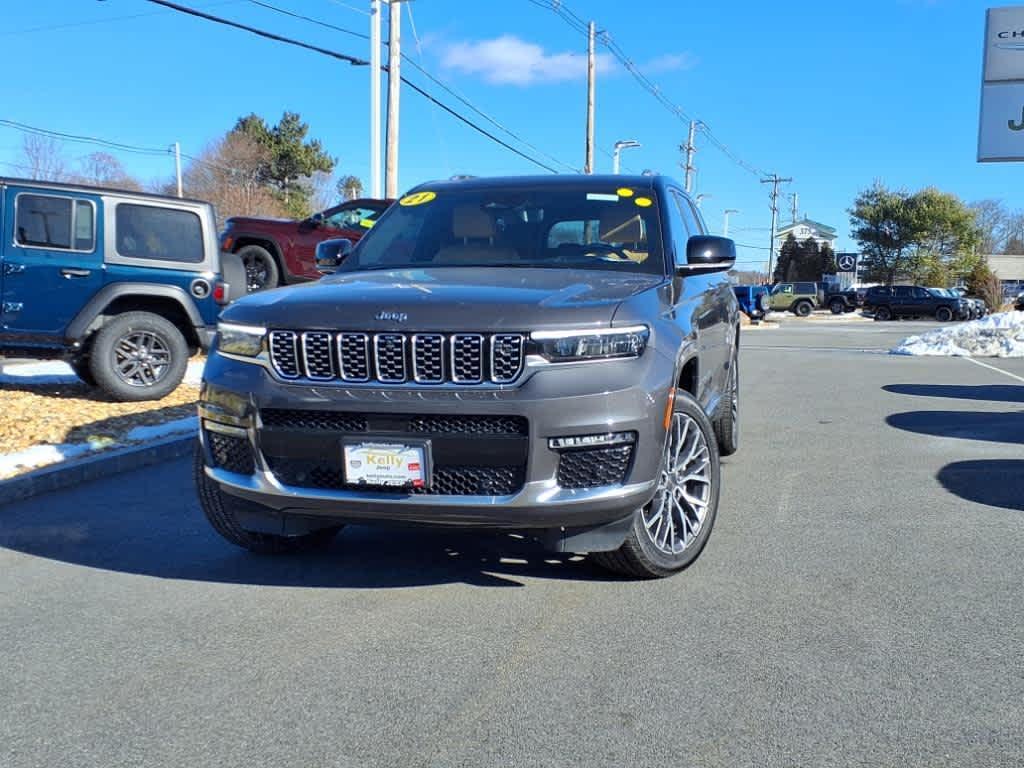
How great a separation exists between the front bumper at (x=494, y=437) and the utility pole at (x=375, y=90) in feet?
58.9

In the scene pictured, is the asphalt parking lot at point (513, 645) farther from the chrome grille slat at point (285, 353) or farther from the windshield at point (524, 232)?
the windshield at point (524, 232)

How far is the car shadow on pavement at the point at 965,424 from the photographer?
808 centimetres

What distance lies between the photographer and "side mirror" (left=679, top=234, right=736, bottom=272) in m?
4.66

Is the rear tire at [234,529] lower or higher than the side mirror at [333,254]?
lower

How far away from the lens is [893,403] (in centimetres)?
1036

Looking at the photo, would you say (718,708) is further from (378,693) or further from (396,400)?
(396,400)

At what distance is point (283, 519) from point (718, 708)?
1904 millimetres

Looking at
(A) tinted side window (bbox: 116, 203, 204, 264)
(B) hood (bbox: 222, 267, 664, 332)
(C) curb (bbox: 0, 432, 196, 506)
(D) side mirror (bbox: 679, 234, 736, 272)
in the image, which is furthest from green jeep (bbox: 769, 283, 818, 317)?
(B) hood (bbox: 222, 267, 664, 332)

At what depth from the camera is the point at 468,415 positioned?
3447 mm

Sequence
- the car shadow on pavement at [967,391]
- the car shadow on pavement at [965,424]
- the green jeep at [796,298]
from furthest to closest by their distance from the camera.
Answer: the green jeep at [796,298] → the car shadow on pavement at [967,391] → the car shadow on pavement at [965,424]

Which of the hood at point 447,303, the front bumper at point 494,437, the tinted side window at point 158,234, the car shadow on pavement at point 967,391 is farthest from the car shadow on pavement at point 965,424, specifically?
the tinted side window at point 158,234

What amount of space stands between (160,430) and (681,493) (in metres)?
4.91

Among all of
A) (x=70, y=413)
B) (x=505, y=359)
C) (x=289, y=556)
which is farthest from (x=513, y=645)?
(x=70, y=413)

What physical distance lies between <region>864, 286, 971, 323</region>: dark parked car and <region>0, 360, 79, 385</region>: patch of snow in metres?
43.2
